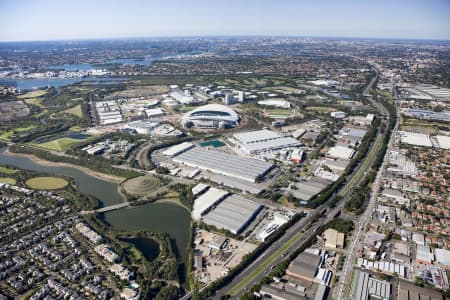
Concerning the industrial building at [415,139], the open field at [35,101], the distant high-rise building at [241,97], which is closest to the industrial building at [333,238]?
the industrial building at [415,139]

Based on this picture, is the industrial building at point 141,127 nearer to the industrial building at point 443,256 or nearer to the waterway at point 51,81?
the industrial building at point 443,256

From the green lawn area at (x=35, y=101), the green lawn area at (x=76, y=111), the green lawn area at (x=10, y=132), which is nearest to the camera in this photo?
the green lawn area at (x=10, y=132)

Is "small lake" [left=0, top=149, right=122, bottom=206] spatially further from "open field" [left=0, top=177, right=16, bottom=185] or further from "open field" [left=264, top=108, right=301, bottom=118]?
"open field" [left=264, top=108, right=301, bottom=118]

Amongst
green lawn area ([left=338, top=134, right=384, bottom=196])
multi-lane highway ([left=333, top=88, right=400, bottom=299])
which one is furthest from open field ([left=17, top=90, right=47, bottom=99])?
multi-lane highway ([left=333, top=88, right=400, bottom=299])

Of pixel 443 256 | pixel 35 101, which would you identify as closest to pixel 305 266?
pixel 443 256

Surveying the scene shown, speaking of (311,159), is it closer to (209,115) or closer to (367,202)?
(367,202)

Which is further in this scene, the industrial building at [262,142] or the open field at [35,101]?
the open field at [35,101]
